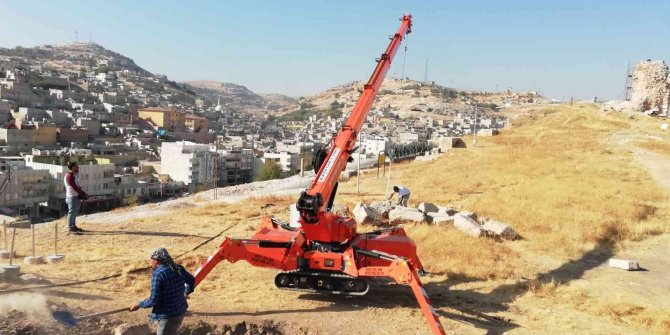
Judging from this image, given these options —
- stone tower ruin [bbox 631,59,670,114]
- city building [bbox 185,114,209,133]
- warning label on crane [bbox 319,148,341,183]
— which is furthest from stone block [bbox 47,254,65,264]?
city building [bbox 185,114,209,133]

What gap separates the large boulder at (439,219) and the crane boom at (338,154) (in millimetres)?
4683

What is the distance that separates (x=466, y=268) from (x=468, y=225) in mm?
2900

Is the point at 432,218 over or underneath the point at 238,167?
over

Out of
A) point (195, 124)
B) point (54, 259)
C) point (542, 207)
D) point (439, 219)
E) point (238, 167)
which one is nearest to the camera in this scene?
point (54, 259)

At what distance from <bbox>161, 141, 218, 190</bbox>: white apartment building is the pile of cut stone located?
53.0 m

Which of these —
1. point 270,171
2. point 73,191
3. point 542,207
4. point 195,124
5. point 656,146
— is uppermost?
point 656,146

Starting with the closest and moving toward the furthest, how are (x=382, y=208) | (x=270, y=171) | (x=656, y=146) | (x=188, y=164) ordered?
(x=382, y=208) < (x=656, y=146) < (x=188, y=164) < (x=270, y=171)

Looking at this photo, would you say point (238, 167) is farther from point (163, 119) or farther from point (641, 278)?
point (641, 278)

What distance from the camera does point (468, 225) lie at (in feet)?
42.1

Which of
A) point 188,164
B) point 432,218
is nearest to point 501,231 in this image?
point 432,218

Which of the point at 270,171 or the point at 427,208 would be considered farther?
the point at 270,171

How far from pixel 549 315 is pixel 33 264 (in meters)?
8.94

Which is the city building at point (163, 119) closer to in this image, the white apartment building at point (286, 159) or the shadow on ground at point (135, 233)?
the white apartment building at point (286, 159)

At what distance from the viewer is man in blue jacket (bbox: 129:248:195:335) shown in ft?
17.2
